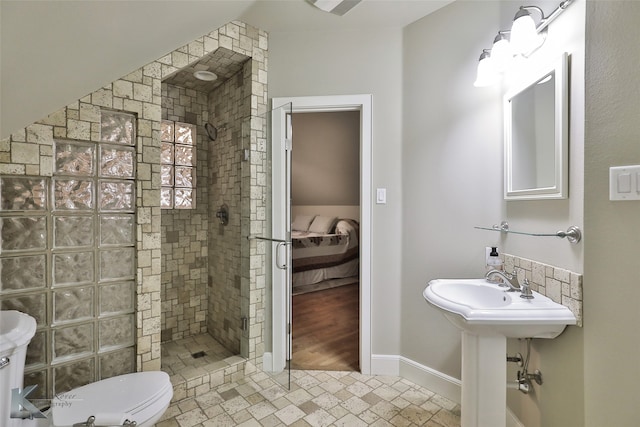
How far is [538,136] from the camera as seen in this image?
1442 millimetres

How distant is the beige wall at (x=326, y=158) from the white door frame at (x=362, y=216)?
1422 millimetres

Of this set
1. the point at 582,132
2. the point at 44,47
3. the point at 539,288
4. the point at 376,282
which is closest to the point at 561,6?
the point at 582,132

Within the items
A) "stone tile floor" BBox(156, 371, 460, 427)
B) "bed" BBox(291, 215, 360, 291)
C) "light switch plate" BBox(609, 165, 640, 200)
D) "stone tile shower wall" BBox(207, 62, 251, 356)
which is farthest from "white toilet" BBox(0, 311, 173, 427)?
"bed" BBox(291, 215, 360, 291)

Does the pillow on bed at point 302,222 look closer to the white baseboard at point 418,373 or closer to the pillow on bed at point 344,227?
the pillow on bed at point 344,227

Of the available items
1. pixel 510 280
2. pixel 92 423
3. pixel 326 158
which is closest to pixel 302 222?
pixel 326 158

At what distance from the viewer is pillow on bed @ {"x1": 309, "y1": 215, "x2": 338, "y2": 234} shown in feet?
16.7

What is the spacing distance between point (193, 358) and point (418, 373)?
1654mm

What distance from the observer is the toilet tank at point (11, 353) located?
105 centimetres

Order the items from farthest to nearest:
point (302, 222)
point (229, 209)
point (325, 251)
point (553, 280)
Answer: point (302, 222), point (325, 251), point (229, 209), point (553, 280)

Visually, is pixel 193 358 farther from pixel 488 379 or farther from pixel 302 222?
pixel 302 222

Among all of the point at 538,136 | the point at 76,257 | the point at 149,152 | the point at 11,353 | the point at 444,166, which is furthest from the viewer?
the point at 444,166

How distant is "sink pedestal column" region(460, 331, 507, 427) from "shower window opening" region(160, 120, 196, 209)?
2.37m

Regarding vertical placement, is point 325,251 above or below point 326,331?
above

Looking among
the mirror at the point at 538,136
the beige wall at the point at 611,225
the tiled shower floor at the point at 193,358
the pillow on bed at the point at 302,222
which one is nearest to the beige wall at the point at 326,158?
the pillow on bed at the point at 302,222
